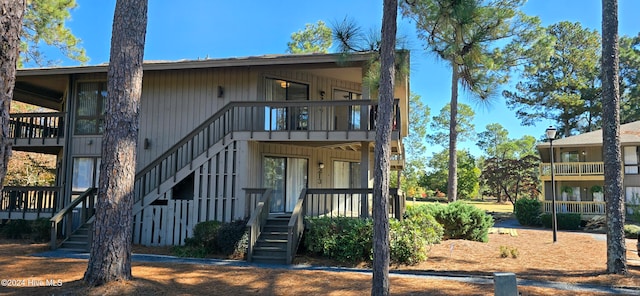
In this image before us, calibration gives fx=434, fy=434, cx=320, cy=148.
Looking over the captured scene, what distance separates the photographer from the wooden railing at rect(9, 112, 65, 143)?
1451cm

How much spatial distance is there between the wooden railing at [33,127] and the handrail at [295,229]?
9.16 meters

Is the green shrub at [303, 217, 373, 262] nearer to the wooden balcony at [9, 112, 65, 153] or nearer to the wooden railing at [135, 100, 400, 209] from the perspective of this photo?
the wooden railing at [135, 100, 400, 209]

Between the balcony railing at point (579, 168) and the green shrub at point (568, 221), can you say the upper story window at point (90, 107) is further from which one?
the balcony railing at point (579, 168)

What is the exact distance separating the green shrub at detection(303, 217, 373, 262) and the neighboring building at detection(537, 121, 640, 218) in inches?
772

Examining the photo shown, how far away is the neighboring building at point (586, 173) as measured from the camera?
80.4 feet

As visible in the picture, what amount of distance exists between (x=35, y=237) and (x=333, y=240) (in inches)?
372

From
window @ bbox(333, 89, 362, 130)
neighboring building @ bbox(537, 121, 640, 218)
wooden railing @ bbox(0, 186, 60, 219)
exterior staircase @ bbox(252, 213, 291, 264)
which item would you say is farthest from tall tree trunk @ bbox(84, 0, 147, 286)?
neighboring building @ bbox(537, 121, 640, 218)

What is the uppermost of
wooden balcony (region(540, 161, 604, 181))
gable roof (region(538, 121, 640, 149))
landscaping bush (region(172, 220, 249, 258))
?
gable roof (region(538, 121, 640, 149))

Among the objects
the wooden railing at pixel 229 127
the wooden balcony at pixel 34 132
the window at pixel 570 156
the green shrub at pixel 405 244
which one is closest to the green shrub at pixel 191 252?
the wooden railing at pixel 229 127

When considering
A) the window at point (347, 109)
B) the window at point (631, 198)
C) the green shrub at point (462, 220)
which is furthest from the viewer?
the window at point (631, 198)

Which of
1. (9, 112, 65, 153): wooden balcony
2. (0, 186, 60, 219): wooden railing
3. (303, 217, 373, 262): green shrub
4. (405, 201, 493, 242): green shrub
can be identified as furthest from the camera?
(405, 201, 493, 242): green shrub

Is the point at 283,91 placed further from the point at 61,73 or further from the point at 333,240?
the point at 61,73

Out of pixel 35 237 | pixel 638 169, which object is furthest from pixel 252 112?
pixel 638 169

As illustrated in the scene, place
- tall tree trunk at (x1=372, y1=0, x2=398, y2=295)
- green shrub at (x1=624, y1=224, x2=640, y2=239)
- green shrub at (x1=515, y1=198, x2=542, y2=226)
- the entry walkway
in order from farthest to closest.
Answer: green shrub at (x1=515, y1=198, x2=542, y2=226)
green shrub at (x1=624, y1=224, x2=640, y2=239)
the entry walkway
tall tree trunk at (x1=372, y1=0, x2=398, y2=295)
